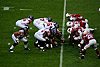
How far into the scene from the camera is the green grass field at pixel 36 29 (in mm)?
20109

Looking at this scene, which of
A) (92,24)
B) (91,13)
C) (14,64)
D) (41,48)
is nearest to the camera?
(14,64)

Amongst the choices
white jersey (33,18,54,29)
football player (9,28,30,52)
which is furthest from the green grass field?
white jersey (33,18,54,29)

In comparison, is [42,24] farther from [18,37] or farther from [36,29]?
[36,29]

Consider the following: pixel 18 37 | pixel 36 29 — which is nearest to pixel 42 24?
pixel 18 37

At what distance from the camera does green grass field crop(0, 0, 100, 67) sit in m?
20.1

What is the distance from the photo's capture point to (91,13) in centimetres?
2630

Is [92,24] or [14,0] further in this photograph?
[14,0]

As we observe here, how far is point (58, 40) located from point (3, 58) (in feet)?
12.0

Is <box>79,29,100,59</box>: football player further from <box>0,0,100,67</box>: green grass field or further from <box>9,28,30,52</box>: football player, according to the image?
<box>9,28,30,52</box>: football player

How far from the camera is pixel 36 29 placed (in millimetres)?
24016

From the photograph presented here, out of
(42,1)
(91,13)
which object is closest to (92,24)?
(91,13)

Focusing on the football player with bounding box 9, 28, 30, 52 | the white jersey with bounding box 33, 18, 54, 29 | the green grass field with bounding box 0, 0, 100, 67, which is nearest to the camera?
the green grass field with bounding box 0, 0, 100, 67

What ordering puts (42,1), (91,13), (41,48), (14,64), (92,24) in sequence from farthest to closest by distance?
1. (42,1)
2. (91,13)
3. (92,24)
4. (41,48)
5. (14,64)

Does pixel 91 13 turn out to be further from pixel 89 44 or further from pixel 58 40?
pixel 89 44
